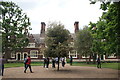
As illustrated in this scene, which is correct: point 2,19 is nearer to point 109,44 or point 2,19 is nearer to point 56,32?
point 56,32

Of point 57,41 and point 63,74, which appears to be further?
point 57,41

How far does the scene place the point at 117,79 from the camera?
12.8 m

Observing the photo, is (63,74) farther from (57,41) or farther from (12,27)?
(12,27)

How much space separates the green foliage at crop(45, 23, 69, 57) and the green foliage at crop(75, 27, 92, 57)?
45.8 ft

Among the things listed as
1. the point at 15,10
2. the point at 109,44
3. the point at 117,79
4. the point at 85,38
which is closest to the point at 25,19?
the point at 15,10

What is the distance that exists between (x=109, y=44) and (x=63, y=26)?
6813mm

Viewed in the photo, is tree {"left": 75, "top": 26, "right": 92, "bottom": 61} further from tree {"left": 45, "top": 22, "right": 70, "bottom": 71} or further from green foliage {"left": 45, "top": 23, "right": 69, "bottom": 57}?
green foliage {"left": 45, "top": 23, "right": 69, "bottom": 57}

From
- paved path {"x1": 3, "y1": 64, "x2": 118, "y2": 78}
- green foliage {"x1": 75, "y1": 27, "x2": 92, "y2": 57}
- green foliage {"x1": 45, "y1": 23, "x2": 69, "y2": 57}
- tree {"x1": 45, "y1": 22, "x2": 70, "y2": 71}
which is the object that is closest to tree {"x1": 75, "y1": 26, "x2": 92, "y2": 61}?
green foliage {"x1": 75, "y1": 27, "x2": 92, "y2": 57}

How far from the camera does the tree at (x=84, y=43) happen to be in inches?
1367

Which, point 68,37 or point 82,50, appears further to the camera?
point 82,50

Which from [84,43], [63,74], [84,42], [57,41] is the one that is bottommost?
[63,74]

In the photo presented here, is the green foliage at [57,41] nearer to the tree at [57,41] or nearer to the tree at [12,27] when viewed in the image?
the tree at [57,41]

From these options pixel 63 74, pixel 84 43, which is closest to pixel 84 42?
pixel 84 43

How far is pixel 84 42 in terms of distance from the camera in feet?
115
